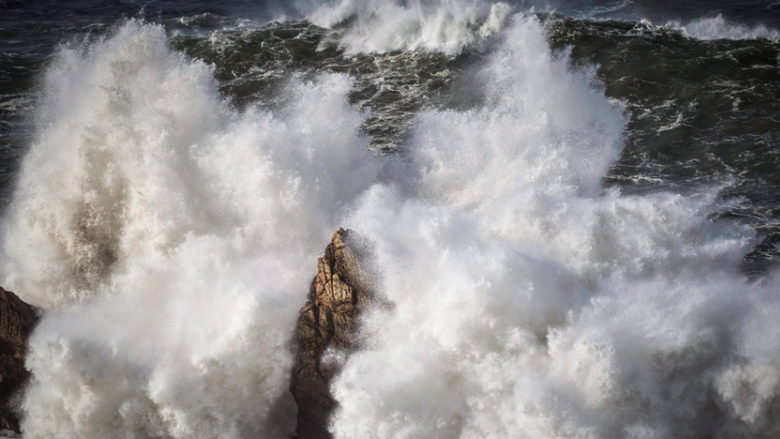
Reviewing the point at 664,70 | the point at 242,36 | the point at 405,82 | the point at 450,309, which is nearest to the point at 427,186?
the point at 450,309

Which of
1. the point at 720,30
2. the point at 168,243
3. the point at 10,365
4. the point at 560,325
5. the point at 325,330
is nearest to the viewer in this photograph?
the point at 560,325

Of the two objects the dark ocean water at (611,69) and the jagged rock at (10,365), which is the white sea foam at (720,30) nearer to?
the dark ocean water at (611,69)

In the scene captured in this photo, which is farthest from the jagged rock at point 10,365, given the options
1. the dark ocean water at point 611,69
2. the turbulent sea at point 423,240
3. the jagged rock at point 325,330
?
the dark ocean water at point 611,69

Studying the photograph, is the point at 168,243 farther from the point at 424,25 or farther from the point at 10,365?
the point at 424,25

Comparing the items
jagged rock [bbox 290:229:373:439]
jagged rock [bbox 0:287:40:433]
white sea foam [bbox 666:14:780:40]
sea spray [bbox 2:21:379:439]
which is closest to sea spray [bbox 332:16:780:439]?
jagged rock [bbox 290:229:373:439]

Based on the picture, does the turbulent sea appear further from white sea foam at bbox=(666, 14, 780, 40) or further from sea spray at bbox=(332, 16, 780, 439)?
white sea foam at bbox=(666, 14, 780, 40)

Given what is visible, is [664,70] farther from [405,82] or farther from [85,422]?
[85,422]

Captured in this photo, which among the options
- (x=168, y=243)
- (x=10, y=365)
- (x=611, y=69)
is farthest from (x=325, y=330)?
(x=611, y=69)
